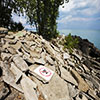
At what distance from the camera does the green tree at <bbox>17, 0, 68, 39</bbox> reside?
13352 millimetres

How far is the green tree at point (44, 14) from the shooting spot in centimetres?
1335

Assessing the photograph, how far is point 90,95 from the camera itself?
19.3ft

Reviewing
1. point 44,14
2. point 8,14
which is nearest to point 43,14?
point 44,14

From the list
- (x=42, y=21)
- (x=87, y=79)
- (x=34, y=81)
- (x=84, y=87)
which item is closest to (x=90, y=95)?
(x=84, y=87)

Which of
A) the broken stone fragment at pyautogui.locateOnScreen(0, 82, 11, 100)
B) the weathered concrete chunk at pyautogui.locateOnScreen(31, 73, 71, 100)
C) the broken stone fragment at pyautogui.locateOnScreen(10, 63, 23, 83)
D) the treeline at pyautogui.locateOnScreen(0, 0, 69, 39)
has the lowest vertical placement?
the weathered concrete chunk at pyautogui.locateOnScreen(31, 73, 71, 100)

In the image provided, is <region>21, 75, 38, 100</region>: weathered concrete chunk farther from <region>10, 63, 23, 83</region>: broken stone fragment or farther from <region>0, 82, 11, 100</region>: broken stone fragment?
<region>0, 82, 11, 100</region>: broken stone fragment

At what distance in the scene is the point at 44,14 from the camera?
545 inches

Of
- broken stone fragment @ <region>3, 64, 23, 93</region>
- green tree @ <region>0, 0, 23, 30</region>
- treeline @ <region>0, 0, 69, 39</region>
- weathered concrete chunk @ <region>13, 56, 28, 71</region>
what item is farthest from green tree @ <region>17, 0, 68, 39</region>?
broken stone fragment @ <region>3, 64, 23, 93</region>

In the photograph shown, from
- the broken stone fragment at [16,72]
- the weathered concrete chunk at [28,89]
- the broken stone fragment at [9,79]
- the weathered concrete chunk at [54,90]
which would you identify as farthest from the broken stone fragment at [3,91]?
the weathered concrete chunk at [54,90]

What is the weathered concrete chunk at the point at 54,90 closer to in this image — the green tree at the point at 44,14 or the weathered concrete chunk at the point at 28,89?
the weathered concrete chunk at the point at 28,89

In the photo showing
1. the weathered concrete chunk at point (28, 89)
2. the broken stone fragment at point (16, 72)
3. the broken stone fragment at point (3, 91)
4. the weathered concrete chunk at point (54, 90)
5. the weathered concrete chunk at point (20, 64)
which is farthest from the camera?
A: the weathered concrete chunk at point (20, 64)

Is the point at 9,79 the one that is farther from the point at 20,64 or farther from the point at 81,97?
the point at 81,97

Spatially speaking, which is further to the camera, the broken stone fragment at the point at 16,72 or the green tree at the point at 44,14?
the green tree at the point at 44,14

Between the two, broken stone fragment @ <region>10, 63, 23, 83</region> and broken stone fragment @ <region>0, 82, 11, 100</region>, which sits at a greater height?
broken stone fragment @ <region>10, 63, 23, 83</region>
